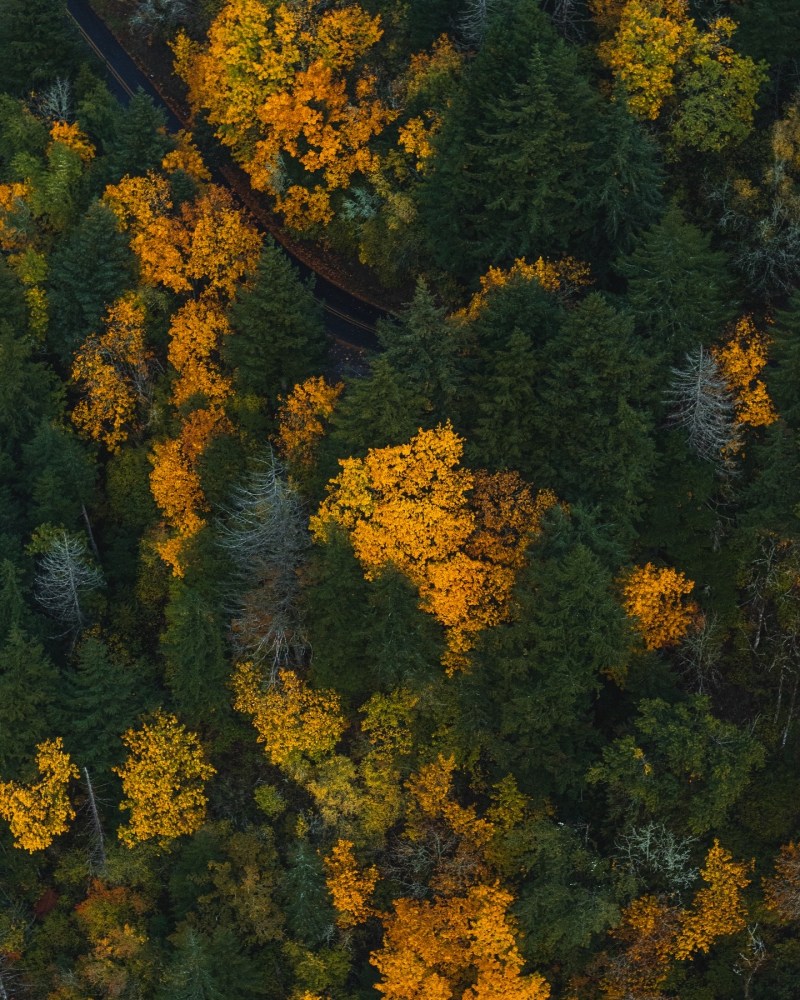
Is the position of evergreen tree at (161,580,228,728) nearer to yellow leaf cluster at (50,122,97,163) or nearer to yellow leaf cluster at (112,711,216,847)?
yellow leaf cluster at (112,711,216,847)

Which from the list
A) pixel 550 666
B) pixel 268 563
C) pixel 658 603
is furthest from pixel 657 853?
pixel 268 563

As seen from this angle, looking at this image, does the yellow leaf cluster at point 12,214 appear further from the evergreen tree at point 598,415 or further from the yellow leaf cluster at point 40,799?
the evergreen tree at point 598,415

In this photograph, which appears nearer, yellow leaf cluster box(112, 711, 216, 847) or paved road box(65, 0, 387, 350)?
yellow leaf cluster box(112, 711, 216, 847)

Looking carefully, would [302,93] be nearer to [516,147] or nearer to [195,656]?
[516,147]


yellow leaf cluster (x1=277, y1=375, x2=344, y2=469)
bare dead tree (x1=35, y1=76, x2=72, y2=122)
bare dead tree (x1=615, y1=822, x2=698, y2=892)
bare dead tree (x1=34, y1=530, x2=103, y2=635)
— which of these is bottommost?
bare dead tree (x1=615, y1=822, x2=698, y2=892)

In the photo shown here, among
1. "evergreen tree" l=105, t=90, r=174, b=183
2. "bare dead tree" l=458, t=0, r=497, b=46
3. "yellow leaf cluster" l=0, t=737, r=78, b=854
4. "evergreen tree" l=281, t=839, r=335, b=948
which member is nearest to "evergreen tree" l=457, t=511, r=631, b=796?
"evergreen tree" l=281, t=839, r=335, b=948

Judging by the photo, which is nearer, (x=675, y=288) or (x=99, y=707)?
(x=675, y=288)

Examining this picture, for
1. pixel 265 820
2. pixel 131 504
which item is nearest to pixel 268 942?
pixel 265 820
